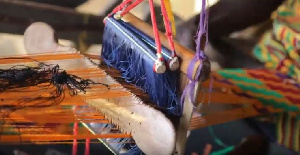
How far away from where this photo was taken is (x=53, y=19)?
5.32 feet

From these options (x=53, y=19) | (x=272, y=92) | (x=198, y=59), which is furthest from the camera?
(x=53, y=19)

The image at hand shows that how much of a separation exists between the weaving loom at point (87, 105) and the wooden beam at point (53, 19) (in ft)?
2.32

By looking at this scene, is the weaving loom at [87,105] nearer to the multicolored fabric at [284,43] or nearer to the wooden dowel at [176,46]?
the wooden dowel at [176,46]

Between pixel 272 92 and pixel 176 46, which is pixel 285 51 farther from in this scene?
pixel 176 46

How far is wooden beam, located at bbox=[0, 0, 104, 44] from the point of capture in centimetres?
158

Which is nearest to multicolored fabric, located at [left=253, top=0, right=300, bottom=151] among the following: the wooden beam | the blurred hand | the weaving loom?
the blurred hand

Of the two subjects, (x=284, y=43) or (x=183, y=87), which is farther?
(x=284, y=43)

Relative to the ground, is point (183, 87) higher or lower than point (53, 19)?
higher

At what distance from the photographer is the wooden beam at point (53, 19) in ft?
5.18

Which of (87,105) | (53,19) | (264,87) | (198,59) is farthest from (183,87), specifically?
(53,19)

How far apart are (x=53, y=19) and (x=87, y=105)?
2.84ft

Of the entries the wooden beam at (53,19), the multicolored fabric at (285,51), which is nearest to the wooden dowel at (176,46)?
the multicolored fabric at (285,51)

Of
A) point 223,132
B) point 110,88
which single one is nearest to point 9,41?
point 223,132

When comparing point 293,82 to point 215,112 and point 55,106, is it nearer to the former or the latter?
point 215,112
